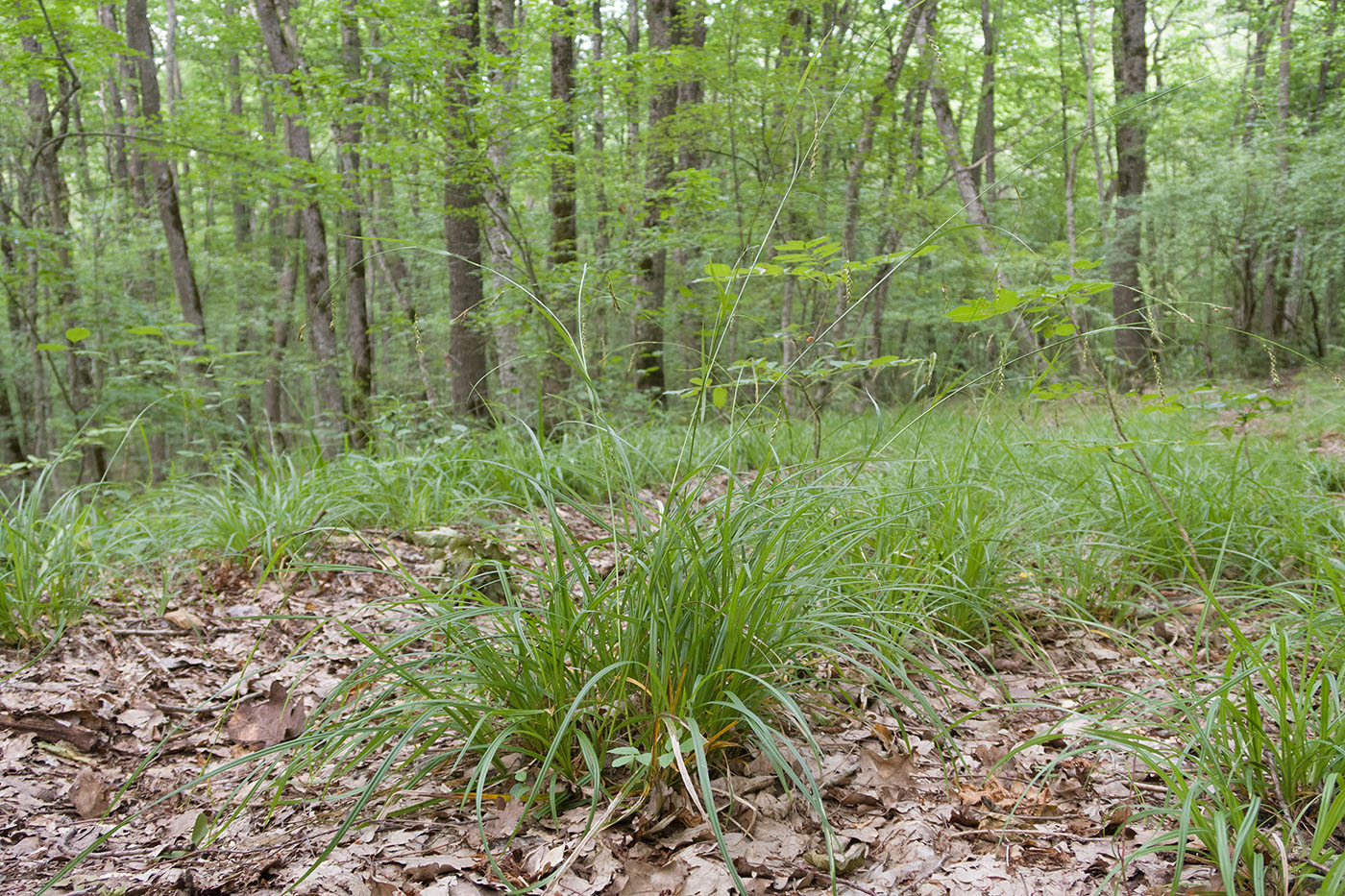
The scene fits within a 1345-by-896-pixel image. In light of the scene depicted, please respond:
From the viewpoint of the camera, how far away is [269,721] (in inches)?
78.3

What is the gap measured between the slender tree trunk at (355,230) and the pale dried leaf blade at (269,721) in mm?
3272

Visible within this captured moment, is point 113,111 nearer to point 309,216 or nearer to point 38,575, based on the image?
point 309,216

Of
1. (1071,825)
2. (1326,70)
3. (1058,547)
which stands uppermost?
(1326,70)

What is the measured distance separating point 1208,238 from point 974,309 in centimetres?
1192

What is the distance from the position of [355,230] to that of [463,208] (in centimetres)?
441

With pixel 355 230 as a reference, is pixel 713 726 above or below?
below

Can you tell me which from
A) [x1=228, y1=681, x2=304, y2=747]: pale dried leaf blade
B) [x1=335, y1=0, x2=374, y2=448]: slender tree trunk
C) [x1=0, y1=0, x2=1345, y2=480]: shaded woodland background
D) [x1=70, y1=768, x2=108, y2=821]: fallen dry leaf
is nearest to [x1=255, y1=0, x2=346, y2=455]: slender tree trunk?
[x1=0, y1=0, x2=1345, y2=480]: shaded woodland background

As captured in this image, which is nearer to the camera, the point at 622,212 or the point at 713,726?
the point at 713,726

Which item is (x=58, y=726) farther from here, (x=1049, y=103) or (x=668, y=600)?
(x=1049, y=103)

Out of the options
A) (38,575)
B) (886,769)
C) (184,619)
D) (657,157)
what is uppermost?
(657,157)

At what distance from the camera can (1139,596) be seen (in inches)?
96.9

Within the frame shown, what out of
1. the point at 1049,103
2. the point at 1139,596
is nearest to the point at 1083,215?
the point at 1049,103

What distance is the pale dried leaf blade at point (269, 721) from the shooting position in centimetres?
193

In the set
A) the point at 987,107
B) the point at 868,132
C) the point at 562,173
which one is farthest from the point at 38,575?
the point at 987,107
